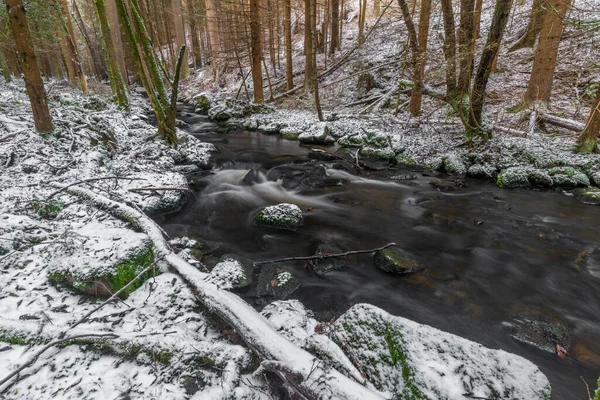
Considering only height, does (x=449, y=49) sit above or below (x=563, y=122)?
above

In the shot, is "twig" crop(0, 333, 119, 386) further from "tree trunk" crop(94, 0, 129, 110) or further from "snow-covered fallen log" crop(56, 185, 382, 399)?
"tree trunk" crop(94, 0, 129, 110)

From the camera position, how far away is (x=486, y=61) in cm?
689

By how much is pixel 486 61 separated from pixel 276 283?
23.5 ft

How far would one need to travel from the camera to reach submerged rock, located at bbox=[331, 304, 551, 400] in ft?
6.35

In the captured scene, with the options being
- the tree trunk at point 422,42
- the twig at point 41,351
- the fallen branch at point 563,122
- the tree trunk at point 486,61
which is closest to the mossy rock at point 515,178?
the tree trunk at point 486,61

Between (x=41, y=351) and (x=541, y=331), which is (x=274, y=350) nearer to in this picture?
(x=41, y=351)

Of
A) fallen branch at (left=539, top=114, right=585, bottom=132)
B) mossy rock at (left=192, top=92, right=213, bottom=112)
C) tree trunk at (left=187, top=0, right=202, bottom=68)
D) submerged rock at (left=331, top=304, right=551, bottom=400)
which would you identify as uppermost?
tree trunk at (left=187, top=0, right=202, bottom=68)

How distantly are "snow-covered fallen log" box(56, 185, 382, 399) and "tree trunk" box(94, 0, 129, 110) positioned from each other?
1212cm

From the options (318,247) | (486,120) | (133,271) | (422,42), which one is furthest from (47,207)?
(486,120)

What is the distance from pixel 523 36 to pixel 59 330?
1803 cm

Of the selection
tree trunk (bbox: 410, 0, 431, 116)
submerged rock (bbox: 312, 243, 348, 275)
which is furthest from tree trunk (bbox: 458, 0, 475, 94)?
submerged rock (bbox: 312, 243, 348, 275)

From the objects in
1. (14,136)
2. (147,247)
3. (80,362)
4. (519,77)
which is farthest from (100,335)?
(519,77)

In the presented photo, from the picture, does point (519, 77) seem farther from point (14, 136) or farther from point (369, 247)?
point (14, 136)

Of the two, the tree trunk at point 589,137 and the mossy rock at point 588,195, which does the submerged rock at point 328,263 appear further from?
the tree trunk at point 589,137
